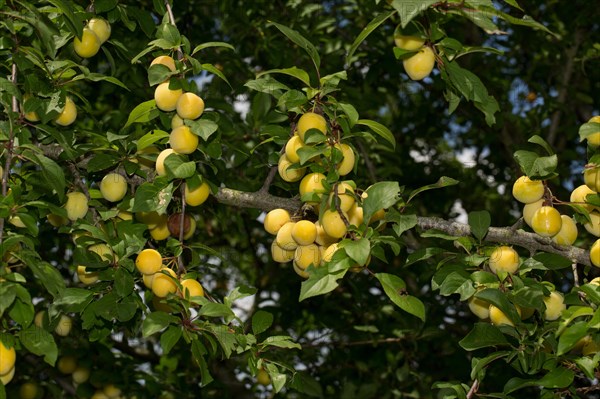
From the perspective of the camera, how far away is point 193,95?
1.91m

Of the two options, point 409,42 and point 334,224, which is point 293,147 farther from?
point 409,42

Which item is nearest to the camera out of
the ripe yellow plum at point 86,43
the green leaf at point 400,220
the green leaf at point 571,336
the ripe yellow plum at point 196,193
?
the green leaf at point 571,336

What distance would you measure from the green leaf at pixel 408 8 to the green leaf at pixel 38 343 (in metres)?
0.92

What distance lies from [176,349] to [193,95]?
199 centimetres

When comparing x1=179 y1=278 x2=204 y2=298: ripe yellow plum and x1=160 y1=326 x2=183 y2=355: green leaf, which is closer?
x1=160 y1=326 x2=183 y2=355: green leaf

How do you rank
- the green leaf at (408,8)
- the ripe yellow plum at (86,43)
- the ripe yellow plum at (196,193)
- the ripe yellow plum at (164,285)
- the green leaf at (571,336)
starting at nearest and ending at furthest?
the green leaf at (408,8) < the green leaf at (571,336) < the ripe yellow plum at (164,285) < the ripe yellow plum at (196,193) < the ripe yellow plum at (86,43)

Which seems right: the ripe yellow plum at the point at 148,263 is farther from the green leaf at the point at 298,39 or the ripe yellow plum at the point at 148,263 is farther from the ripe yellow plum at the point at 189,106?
the green leaf at the point at 298,39

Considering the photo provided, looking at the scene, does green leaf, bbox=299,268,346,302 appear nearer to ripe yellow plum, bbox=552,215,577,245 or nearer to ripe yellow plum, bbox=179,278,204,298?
ripe yellow plum, bbox=179,278,204,298

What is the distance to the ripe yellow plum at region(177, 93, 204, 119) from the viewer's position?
1.89 m

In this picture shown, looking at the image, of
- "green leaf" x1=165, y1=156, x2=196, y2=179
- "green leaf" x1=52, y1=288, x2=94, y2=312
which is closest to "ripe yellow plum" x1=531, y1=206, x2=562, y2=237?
"green leaf" x1=165, y1=156, x2=196, y2=179

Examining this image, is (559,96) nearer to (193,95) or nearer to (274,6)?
(274,6)

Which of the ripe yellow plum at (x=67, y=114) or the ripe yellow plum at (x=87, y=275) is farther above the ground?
the ripe yellow plum at (x=67, y=114)

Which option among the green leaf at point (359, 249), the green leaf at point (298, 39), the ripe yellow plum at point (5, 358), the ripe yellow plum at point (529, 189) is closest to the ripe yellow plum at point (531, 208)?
the ripe yellow plum at point (529, 189)

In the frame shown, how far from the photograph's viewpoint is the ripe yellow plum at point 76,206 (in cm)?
203
